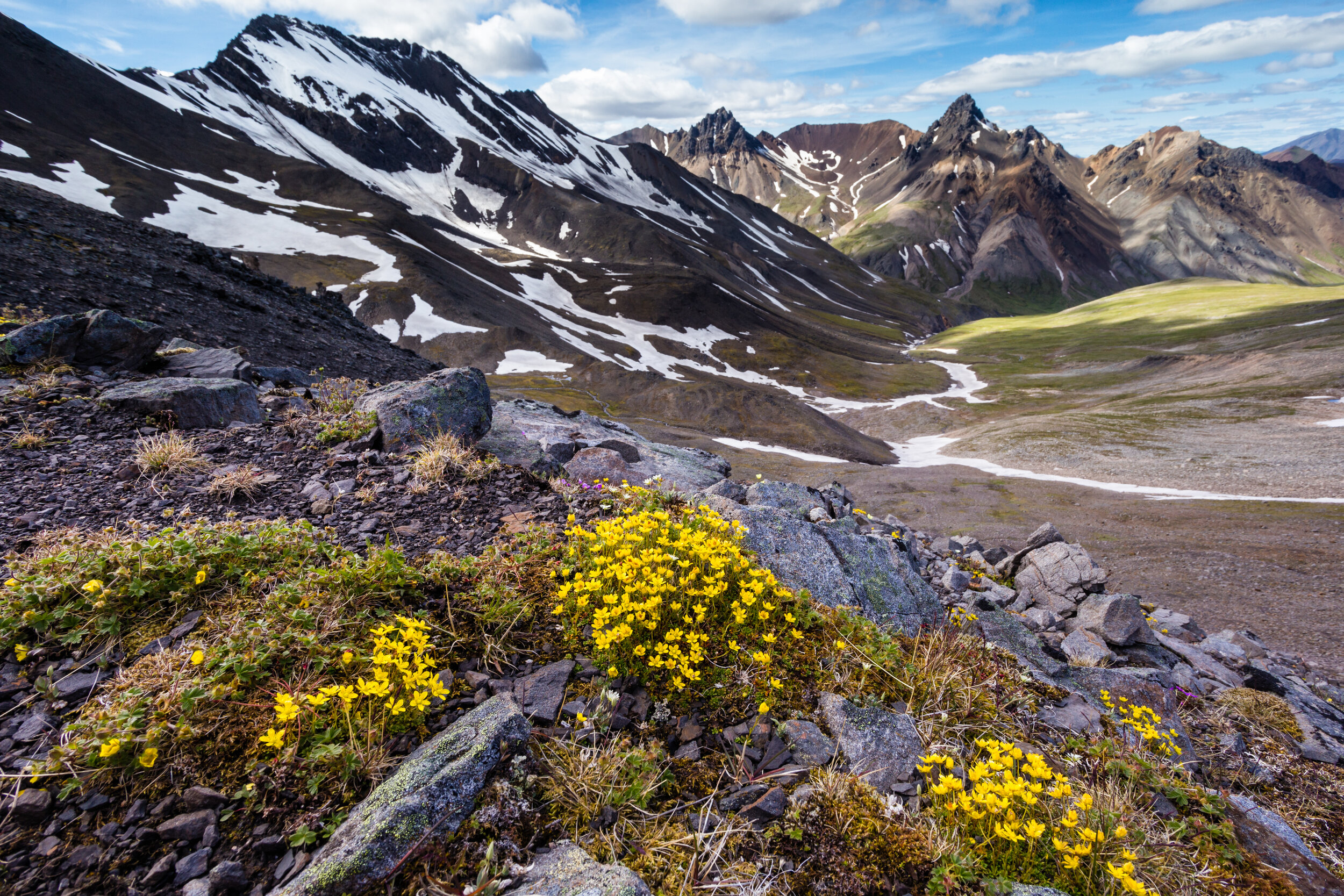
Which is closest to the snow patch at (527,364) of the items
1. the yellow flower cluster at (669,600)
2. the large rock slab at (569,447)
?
the large rock slab at (569,447)

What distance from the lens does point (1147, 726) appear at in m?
6.15

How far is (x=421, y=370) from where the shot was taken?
914 inches

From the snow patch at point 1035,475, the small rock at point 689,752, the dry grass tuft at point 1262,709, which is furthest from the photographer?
the snow patch at point 1035,475

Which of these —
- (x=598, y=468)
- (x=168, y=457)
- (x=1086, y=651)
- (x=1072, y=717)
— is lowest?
(x=1086, y=651)

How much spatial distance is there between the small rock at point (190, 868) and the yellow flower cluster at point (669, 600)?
7.90ft

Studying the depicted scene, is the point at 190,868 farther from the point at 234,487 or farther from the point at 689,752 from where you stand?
the point at 234,487

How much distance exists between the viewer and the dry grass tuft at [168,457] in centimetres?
676

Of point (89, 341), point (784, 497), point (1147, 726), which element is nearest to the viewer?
point (1147, 726)

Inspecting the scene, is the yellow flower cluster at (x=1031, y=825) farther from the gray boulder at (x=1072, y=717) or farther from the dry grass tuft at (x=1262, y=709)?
the dry grass tuft at (x=1262, y=709)

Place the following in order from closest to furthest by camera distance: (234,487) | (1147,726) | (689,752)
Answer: (689,752), (1147,726), (234,487)

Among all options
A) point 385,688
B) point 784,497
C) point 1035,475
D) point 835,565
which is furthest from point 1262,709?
point 1035,475

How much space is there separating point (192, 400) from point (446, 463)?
4.80 m

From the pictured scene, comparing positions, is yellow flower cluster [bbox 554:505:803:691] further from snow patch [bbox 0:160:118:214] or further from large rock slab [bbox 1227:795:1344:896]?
snow patch [bbox 0:160:118:214]

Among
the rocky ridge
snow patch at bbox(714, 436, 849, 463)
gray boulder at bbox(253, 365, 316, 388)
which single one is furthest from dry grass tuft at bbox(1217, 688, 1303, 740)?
snow patch at bbox(714, 436, 849, 463)
